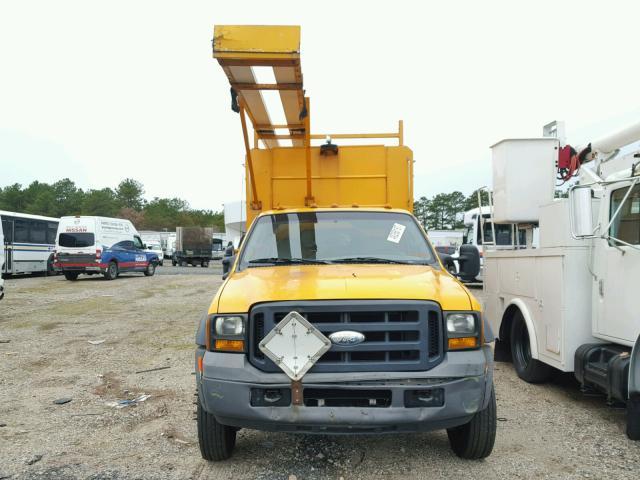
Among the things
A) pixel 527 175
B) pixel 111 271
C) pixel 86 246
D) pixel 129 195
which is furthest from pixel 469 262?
pixel 129 195

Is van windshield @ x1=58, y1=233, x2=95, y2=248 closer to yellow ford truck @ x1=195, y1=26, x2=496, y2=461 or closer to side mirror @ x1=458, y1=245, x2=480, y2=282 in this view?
yellow ford truck @ x1=195, y1=26, x2=496, y2=461

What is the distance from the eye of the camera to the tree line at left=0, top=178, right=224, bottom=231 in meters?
86.5

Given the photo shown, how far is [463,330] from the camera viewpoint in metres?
3.23

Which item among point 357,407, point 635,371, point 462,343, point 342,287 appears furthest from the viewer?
point 635,371

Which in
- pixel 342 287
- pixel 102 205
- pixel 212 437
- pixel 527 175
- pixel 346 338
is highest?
pixel 102 205

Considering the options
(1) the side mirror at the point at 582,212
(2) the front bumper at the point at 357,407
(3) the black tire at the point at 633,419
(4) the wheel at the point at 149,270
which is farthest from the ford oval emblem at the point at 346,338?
(4) the wheel at the point at 149,270

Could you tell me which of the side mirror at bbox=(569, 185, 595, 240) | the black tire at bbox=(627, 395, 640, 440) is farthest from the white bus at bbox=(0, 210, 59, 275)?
the black tire at bbox=(627, 395, 640, 440)

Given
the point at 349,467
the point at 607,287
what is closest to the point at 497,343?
the point at 607,287

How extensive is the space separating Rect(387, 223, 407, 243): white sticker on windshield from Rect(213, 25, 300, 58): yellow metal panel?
2017 millimetres

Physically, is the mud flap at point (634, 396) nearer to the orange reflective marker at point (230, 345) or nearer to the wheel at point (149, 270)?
the orange reflective marker at point (230, 345)

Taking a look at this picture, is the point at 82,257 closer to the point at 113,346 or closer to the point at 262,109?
the point at 113,346

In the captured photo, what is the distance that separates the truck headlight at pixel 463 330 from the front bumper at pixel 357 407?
0.08 metres

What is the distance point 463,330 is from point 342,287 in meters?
0.81

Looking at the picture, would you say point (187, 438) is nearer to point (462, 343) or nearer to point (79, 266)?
point (462, 343)
